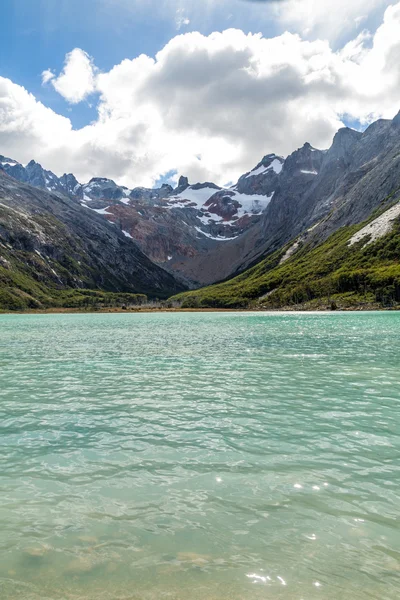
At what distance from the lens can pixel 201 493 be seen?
1104cm

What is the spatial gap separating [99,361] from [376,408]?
2588 centimetres

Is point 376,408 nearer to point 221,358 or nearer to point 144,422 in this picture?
point 144,422

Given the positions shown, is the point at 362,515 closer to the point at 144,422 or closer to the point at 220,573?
the point at 220,573

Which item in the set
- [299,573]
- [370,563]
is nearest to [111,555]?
[299,573]

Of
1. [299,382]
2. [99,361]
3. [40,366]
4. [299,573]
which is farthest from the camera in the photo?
[99,361]

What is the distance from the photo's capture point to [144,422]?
18031 mm

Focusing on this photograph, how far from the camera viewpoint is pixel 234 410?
19.8 m

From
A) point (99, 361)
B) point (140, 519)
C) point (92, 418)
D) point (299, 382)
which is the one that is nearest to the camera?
point (140, 519)

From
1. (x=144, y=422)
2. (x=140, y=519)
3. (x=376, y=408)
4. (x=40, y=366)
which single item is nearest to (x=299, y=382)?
(x=376, y=408)

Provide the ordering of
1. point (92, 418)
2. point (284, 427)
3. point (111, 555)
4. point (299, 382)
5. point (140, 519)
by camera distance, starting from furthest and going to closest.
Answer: point (299, 382) < point (92, 418) < point (284, 427) < point (140, 519) < point (111, 555)

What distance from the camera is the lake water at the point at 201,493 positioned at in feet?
24.5

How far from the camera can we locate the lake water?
7.48 meters

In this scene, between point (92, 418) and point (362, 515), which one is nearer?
point (362, 515)

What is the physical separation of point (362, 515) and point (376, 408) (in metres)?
11.0
